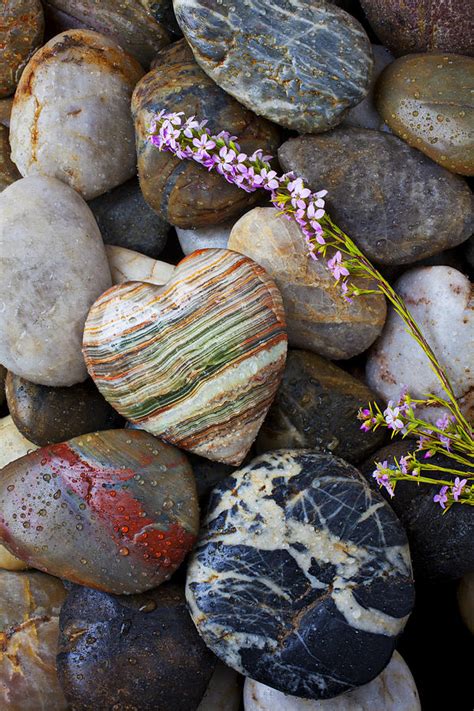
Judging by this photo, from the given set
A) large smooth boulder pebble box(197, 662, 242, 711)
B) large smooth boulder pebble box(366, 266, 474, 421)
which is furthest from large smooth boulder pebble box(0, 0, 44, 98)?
large smooth boulder pebble box(197, 662, 242, 711)

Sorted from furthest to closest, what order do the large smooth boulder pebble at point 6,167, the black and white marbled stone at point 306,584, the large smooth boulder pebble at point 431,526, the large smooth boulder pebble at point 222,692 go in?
the large smooth boulder pebble at point 6,167 → the large smooth boulder pebble at point 222,692 → the large smooth boulder pebble at point 431,526 → the black and white marbled stone at point 306,584

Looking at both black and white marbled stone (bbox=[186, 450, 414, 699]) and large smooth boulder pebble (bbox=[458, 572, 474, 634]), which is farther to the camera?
large smooth boulder pebble (bbox=[458, 572, 474, 634])

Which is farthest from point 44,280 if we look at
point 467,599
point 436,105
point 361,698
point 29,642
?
point 467,599

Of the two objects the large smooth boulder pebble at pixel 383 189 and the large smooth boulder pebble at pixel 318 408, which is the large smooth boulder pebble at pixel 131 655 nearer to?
the large smooth boulder pebble at pixel 318 408

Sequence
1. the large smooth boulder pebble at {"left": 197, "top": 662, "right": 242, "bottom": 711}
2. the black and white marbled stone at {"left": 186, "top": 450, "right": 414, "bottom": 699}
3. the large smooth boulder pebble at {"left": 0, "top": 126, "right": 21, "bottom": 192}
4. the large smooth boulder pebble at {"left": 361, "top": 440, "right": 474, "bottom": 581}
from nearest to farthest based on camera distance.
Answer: the black and white marbled stone at {"left": 186, "top": 450, "right": 414, "bottom": 699} < the large smooth boulder pebble at {"left": 361, "top": 440, "right": 474, "bottom": 581} < the large smooth boulder pebble at {"left": 197, "top": 662, "right": 242, "bottom": 711} < the large smooth boulder pebble at {"left": 0, "top": 126, "right": 21, "bottom": 192}

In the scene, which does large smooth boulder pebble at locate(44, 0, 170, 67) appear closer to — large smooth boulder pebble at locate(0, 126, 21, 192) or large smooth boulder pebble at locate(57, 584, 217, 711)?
large smooth boulder pebble at locate(0, 126, 21, 192)

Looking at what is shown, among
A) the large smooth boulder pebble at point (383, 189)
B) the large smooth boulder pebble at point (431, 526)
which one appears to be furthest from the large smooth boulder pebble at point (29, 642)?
the large smooth boulder pebble at point (383, 189)

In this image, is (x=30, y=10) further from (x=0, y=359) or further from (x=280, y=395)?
(x=280, y=395)
